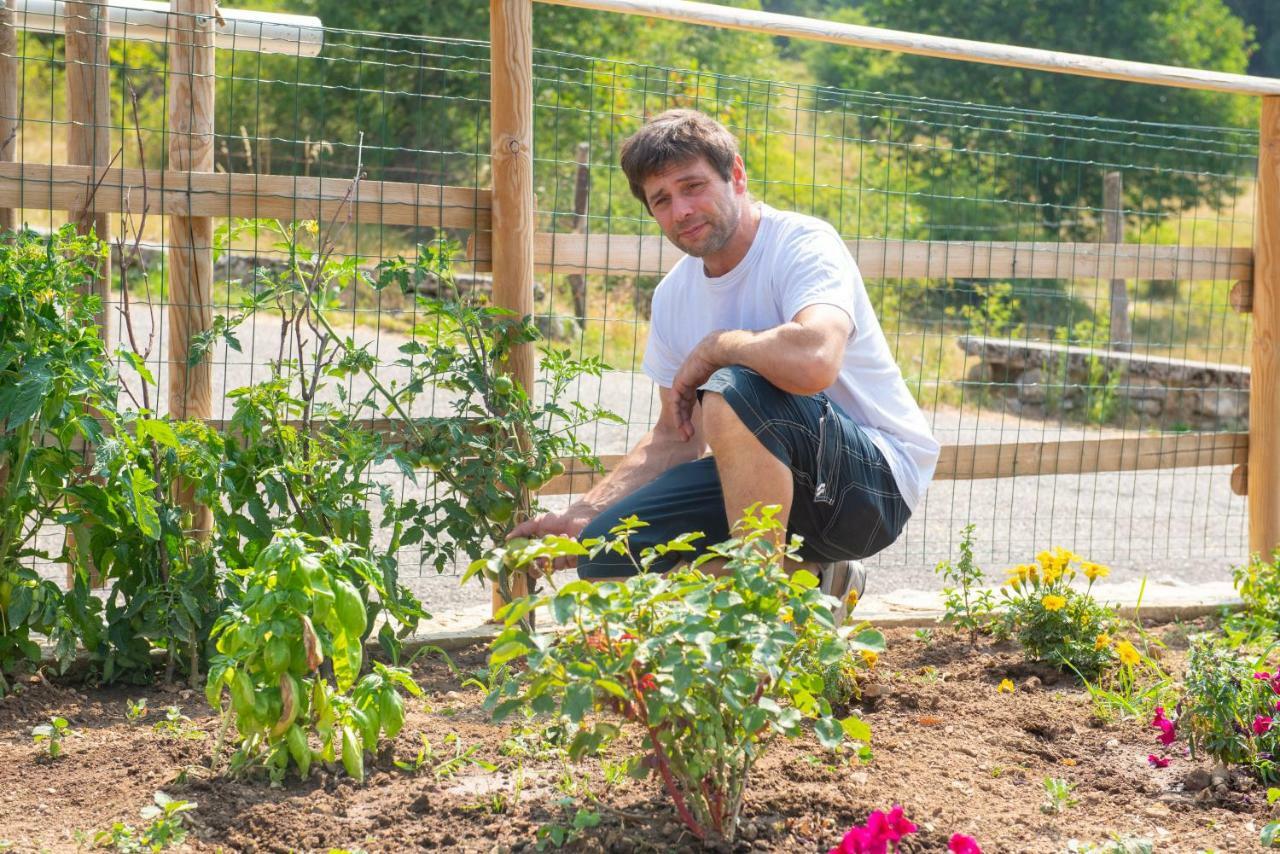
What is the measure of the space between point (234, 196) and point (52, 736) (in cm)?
149

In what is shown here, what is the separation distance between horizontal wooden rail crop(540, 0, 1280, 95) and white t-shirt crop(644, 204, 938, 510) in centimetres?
80

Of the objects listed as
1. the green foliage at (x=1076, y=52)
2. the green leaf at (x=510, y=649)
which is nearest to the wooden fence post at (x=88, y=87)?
the green leaf at (x=510, y=649)

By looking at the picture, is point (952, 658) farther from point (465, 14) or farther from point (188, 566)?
point (465, 14)

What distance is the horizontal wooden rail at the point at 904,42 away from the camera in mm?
3869

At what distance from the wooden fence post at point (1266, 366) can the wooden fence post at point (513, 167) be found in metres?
2.82

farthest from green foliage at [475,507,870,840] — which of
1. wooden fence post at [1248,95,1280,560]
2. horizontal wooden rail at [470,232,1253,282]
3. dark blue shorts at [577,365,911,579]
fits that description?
wooden fence post at [1248,95,1280,560]

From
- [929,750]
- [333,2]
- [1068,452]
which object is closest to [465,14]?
[333,2]

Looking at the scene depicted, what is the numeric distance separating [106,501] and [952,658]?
2.28 meters

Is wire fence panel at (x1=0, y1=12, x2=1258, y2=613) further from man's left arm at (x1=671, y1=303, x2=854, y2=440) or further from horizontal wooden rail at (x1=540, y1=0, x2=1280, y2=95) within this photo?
man's left arm at (x1=671, y1=303, x2=854, y2=440)

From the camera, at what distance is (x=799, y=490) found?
3.07m

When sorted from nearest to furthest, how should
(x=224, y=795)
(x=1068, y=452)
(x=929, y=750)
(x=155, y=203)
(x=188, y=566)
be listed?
(x=224, y=795) < (x=929, y=750) < (x=188, y=566) < (x=155, y=203) < (x=1068, y=452)

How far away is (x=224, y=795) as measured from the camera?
246 centimetres

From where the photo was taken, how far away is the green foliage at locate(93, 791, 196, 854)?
223cm

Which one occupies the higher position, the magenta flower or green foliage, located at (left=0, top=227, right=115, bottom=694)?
green foliage, located at (left=0, top=227, right=115, bottom=694)
